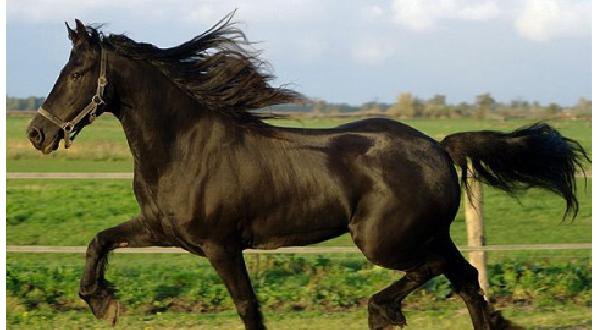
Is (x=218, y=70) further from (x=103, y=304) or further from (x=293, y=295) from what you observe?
(x=293, y=295)

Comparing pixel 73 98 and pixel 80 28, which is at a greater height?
pixel 80 28

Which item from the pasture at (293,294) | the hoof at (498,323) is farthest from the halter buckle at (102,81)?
the hoof at (498,323)

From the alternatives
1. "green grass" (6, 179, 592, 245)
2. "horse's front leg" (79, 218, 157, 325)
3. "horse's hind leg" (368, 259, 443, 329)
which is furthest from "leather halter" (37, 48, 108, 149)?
"green grass" (6, 179, 592, 245)

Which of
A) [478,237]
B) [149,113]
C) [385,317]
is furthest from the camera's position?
[478,237]

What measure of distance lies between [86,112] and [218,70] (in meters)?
0.84

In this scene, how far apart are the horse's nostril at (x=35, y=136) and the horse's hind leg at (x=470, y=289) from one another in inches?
95.7

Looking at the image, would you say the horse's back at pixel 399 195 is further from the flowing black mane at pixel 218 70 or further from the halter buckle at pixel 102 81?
the halter buckle at pixel 102 81

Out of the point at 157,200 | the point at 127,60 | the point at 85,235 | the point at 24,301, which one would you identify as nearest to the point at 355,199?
the point at 157,200

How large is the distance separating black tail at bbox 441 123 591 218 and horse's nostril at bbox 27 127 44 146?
2.38 meters

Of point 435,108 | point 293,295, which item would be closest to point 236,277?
point 293,295

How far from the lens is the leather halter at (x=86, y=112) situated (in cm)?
489

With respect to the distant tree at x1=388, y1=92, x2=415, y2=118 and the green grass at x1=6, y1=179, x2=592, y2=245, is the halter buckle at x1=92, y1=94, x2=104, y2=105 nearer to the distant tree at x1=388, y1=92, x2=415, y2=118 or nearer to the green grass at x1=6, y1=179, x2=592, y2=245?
the green grass at x1=6, y1=179, x2=592, y2=245

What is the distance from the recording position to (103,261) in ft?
17.6

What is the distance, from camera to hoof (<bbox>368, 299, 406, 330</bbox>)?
17.5ft
